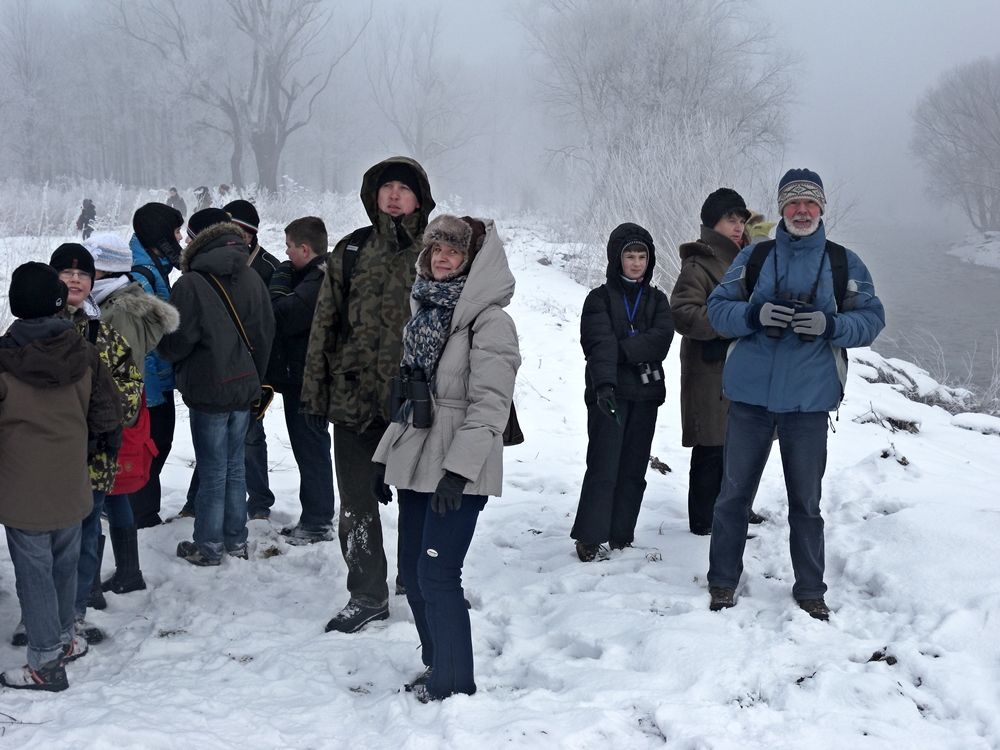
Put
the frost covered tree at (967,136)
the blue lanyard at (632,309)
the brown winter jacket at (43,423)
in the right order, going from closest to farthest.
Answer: the brown winter jacket at (43,423), the blue lanyard at (632,309), the frost covered tree at (967,136)

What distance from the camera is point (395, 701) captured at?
2.86m

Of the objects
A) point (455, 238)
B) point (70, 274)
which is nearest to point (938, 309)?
point (455, 238)

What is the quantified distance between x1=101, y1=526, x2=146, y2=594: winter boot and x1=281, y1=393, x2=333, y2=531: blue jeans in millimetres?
1017

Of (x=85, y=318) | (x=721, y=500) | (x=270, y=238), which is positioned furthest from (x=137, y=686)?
(x=270, y=238)

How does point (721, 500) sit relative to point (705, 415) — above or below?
below

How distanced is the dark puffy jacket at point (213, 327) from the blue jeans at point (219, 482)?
5.2 inches

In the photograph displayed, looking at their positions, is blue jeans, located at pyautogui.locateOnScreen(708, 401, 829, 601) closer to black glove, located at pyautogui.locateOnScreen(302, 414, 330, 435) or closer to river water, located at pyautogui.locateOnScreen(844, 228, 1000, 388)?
black glove, located at pyautogui.locateOnScreen(302, 414, 330, 435)

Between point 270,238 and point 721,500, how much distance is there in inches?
607

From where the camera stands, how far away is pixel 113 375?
11.6 ft

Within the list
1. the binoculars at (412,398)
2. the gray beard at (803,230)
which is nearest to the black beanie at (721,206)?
the gray beard at (803,230)

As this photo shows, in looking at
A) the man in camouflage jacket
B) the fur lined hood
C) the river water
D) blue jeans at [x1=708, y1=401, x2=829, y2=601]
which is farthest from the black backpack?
the river water

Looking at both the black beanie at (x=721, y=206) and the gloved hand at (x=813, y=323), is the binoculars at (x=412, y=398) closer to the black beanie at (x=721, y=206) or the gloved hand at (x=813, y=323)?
the gloved hand at (x=813, y=323)

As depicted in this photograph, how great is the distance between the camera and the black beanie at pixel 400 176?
346cm

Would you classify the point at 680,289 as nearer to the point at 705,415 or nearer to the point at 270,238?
the point at 705,415
